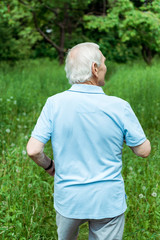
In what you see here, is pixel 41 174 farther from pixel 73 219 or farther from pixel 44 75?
pixel 44 75

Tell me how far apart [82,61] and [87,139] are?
41 cm

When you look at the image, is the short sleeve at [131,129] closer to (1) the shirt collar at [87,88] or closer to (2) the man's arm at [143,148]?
(2) the man's arm at [143,148]

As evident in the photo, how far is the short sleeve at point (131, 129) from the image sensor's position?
64.1 inches

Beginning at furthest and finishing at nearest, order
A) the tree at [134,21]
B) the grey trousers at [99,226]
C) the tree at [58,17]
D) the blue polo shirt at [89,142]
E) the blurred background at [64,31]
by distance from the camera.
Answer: the tree at [58,17]
the blurred background at [64,31]
the tree at [134,21]
the grey trousers at [99,226]
the blue polo shirt at [89,142]

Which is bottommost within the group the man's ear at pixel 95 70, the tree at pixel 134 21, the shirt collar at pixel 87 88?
the tree at pixel 134 21

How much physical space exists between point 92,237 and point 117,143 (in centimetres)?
61

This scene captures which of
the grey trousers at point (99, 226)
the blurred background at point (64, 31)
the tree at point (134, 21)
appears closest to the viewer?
the grey trousers at point (99, 226)

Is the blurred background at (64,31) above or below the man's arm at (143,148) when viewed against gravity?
below

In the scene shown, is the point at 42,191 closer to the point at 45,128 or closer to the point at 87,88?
Answer: the point at 45,128

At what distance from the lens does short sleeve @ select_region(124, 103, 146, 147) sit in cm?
163

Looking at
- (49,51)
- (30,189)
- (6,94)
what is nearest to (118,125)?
(30,189)

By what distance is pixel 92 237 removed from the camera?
185 centimetres

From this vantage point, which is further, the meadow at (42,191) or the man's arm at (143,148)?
the meadow at (42,191)

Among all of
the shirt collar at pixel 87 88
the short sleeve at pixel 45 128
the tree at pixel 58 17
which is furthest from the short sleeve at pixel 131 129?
the tree at pixel 58 17
